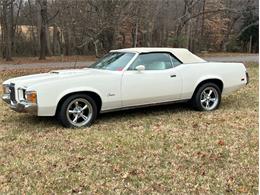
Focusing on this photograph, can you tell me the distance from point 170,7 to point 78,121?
87.6 feet

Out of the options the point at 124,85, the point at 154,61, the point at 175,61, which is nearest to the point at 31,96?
the point at 124,85

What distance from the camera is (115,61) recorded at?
7.27m

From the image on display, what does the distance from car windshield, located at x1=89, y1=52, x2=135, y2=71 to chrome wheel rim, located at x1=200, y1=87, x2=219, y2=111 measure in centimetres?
171

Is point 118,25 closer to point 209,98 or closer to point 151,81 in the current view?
point 209,98

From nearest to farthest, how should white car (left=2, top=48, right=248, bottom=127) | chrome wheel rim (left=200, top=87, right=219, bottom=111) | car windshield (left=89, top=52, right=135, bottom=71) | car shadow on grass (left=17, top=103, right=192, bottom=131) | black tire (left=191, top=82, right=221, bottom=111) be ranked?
white car (left=2, top=48, right=248, bottom=127) < car shadow on grass (left=17, top=103, right=192, bottom=131) < car windshield (left=89, top=52, right=135, bottom=71) < black tire (left=191, top=82, right=221, bottom=111) < chrome wheel rim (left=200, top=87, right=219, bottom=111)

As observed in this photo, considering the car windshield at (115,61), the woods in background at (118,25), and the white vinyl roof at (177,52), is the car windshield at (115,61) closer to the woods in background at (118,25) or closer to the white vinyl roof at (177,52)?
the white vinyl roof at (177,52)

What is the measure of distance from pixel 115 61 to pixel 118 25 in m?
11.1

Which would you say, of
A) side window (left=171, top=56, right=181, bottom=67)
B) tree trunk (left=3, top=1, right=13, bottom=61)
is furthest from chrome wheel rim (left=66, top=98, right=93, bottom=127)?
tree trunk (left=3, top=1, right=13, bottom=61)

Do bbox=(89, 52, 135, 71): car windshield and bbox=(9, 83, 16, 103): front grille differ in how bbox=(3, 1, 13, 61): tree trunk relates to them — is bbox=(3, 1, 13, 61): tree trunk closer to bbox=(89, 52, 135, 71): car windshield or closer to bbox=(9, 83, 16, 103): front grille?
bbox=(89, 52, 135, 71): car windshield

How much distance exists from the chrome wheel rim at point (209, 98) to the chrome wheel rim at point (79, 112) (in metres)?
2.42

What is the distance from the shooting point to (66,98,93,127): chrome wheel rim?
21.1 ft

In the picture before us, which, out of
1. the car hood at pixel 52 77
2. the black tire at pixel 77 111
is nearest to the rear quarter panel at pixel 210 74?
the car hood at pixel 52 77

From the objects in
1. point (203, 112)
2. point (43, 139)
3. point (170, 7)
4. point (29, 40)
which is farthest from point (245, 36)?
point (43, 139)

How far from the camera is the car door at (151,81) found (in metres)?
6.80
